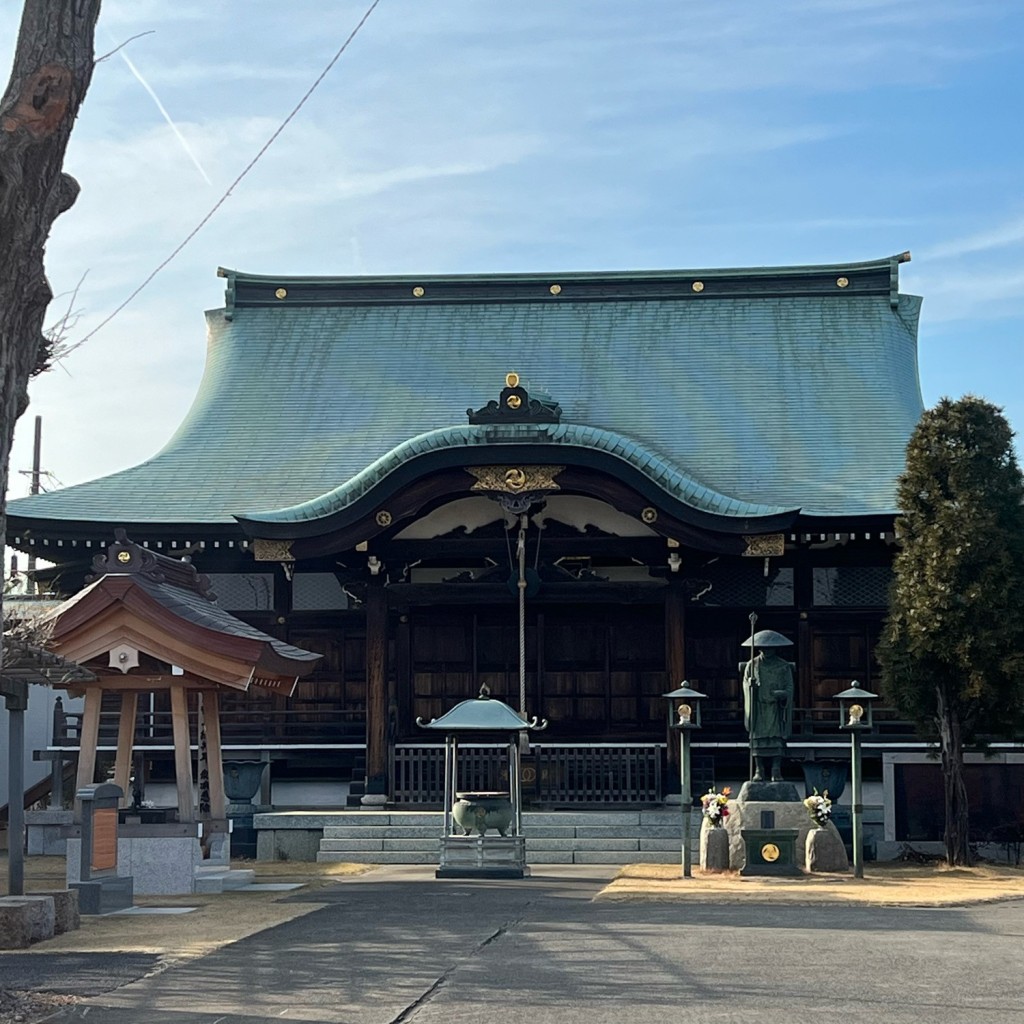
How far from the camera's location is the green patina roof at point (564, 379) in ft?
81.5

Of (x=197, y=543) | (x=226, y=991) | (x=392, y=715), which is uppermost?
(x=197, y=543)

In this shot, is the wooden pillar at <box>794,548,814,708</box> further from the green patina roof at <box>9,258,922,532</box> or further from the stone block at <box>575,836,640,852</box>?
the stone block at <box>575,836,640,852</box>

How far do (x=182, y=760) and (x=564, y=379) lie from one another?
13.3 metres

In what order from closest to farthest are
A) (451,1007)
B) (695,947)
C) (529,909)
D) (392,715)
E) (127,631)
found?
1. (451,1007)
2. (695,947)
3. (529,909)
4. (127,631)
5. (392,715)

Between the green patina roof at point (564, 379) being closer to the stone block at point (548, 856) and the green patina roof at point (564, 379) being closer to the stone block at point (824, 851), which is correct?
the stone block at point (548, 856)

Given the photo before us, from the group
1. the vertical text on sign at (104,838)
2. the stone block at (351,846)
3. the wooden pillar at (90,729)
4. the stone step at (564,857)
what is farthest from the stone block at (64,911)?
the stone block at (351,846)

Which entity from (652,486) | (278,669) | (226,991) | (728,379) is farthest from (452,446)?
(226,991)

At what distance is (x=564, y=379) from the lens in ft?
91.0

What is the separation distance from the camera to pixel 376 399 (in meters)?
27.7

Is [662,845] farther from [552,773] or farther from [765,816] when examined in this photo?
[552,773]

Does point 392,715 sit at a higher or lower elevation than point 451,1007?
higher

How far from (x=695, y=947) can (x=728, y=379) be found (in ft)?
57.9

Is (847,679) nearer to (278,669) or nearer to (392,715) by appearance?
(392,715)

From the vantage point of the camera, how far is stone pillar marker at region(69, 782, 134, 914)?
556 inches
